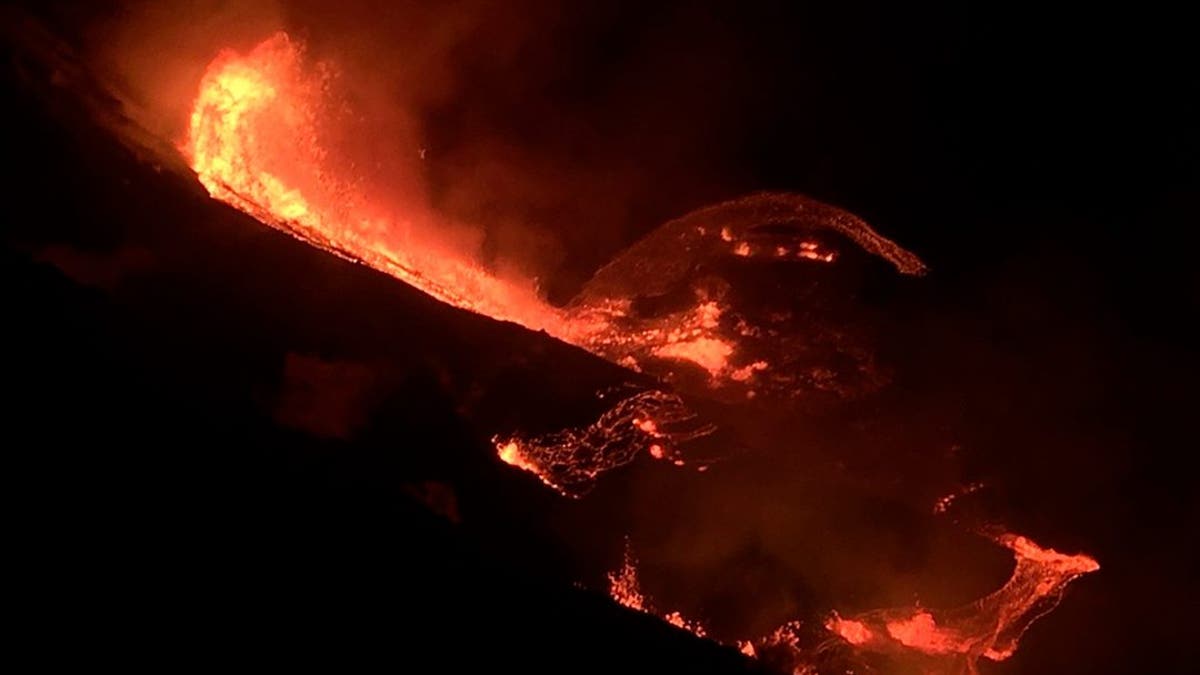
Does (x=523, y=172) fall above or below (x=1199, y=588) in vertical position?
above

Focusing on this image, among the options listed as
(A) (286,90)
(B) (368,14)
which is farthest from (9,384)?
(B) (368,14)

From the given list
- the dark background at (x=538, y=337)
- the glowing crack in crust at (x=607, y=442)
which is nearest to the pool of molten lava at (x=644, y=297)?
the glowing crack in crust at (x=607, y=442)

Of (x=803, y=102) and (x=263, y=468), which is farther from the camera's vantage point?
(x=803, y=102)

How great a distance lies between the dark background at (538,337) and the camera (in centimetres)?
200

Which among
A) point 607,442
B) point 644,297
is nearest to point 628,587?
point 607,442

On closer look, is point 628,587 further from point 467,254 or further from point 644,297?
point 467,254

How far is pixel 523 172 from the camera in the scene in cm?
376

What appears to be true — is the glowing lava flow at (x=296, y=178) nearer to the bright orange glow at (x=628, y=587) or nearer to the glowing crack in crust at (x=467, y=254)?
the glowing crack in crust at (x=467, y=254)

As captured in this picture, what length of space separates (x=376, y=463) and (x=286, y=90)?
4.77ft

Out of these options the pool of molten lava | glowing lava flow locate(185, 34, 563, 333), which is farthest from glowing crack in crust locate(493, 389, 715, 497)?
glowing lava flow locate(185, 34, 563, 333)

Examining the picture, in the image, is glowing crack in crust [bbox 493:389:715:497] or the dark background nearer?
the dark background

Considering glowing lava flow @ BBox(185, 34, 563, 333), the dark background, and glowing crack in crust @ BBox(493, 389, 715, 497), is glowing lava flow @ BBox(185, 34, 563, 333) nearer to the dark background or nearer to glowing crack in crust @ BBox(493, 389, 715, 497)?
the dark background

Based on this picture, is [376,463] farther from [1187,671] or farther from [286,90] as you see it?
[1187,671]

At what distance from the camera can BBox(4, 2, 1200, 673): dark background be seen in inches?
78.8
